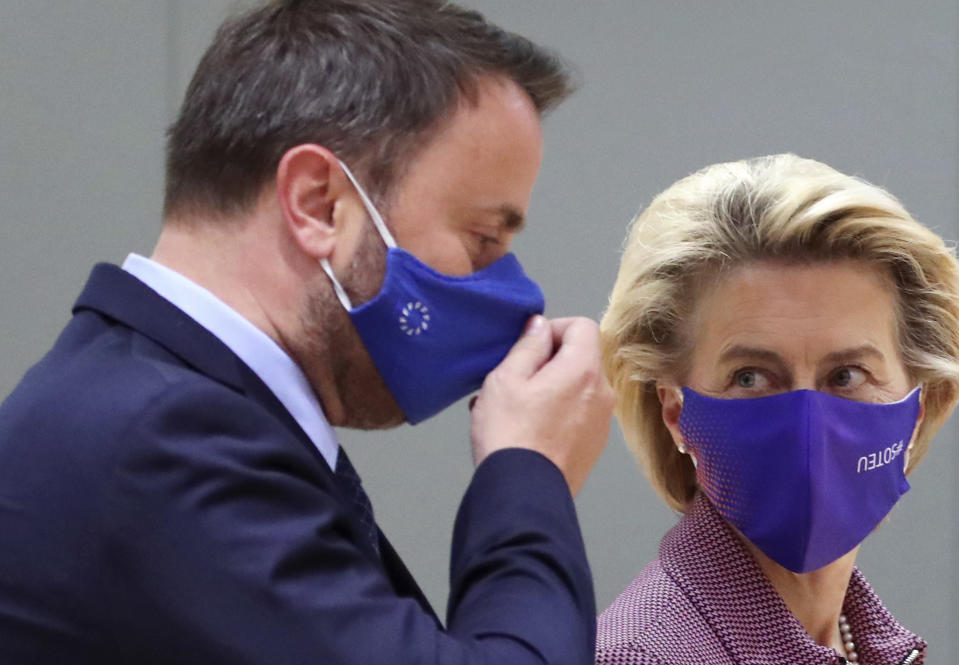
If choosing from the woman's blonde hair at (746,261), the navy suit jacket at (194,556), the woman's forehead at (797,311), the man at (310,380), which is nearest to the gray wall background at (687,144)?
the woman's blonde hair at (746,261)

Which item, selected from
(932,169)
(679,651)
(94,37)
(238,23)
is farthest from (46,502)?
(932,169)

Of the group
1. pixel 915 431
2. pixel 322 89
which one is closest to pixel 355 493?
pixel 322 89

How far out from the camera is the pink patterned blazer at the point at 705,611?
176cm

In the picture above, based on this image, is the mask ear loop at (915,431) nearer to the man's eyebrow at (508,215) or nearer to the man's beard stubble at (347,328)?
the man's eyebrow at (508,215)

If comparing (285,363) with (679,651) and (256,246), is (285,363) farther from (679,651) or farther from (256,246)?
(679,651)

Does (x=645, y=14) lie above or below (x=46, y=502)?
above

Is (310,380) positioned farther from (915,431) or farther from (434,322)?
(915,431)

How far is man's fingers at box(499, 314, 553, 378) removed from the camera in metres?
1.38

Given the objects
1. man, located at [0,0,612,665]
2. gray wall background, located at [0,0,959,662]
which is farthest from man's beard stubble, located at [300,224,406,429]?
gray wall background, located at [0,0,959,662]

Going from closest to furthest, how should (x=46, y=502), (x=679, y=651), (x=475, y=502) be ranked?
(x=46, y=502)
(x=475, y=502)
(x=679, y=651)

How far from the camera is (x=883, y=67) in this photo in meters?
3.28

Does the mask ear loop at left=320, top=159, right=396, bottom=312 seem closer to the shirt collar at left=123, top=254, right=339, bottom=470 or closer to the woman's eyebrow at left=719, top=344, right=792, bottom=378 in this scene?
the shirt collar at left=123, top=254, right=339, bottom=470

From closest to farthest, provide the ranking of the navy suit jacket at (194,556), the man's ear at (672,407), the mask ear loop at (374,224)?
the navy suit jacket at (194,556) < the mask ear loop at (374,224) < the man's ear at (672,407)

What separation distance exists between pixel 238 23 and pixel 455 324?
37cm
